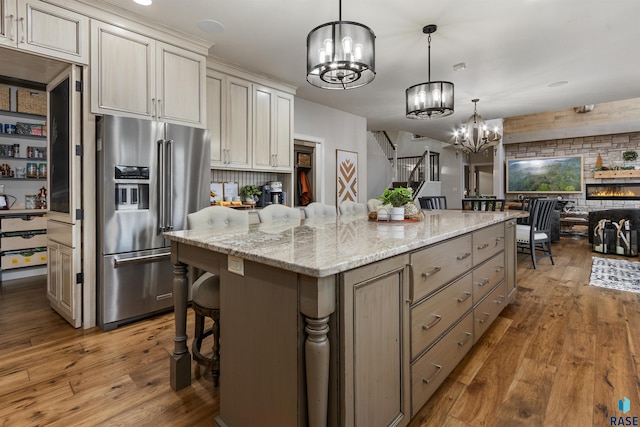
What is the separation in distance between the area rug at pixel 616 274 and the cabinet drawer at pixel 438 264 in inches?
123

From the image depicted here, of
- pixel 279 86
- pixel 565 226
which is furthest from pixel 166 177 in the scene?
pixel 565 226

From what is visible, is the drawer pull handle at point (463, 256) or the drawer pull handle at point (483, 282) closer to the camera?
the drawer pull handle at point (463, 256)

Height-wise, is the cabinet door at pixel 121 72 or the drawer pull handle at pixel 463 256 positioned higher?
the cabinet door at pixel 121 72

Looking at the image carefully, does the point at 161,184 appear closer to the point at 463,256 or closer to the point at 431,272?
the point at 431,272

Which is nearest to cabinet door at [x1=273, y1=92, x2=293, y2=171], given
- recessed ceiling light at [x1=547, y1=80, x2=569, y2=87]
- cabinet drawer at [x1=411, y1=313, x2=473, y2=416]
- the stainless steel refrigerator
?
the stainless steel refrigerator

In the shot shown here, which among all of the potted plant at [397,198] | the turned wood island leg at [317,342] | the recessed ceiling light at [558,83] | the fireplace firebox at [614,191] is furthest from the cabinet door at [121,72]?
the fireplace firebox at [614,191]

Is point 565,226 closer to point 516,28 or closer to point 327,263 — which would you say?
point 516,28

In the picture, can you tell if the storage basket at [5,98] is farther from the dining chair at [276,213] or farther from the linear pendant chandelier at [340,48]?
A: the linear pendant chandelier at [340,48]

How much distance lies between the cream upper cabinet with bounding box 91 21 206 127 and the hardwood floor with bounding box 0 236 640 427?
1835 millimetres

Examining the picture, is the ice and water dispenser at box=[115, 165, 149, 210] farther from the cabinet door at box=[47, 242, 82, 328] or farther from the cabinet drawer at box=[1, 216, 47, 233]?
the cabinet drawer at box=[1, 216, 47, 233]

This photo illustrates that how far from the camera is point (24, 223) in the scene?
13.4ft

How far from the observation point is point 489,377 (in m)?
1.91

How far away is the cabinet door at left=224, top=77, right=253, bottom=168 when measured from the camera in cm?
388

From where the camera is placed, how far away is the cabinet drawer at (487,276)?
2.16 m
